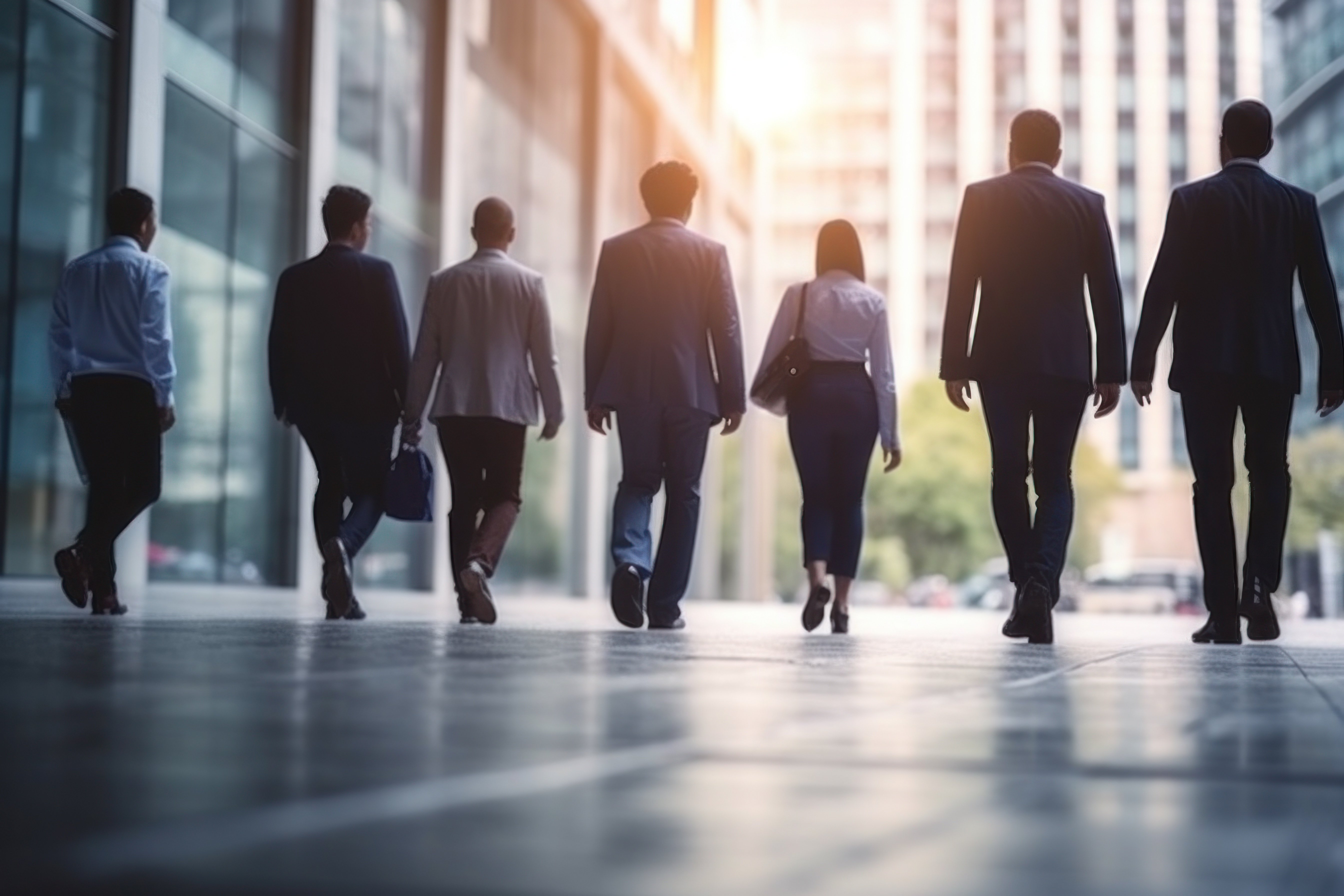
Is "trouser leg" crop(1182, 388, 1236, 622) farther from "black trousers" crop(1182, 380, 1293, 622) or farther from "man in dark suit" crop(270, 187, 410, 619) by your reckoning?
"man in dark suit" crop(270, 187, 410, 619)

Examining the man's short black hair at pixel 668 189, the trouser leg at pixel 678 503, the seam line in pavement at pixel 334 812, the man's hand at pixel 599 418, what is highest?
the man's short black hair at pixel 668 189

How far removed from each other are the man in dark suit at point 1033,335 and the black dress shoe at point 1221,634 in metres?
0.71

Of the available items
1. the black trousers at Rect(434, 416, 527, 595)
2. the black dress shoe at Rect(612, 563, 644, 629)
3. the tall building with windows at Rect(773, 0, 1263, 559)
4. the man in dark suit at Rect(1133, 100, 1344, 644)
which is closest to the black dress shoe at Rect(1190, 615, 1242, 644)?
the man in dark suit at Rect(1133, 100, 1344, 644)

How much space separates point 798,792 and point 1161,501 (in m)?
100

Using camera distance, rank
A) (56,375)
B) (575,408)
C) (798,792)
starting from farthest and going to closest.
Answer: (575,408)
(56,375)
(798,792)

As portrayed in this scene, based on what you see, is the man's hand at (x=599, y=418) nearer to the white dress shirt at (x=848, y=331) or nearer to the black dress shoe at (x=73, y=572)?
the white dress shirt at (x=848, y=331)

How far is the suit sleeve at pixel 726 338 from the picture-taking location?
8891 millimetres

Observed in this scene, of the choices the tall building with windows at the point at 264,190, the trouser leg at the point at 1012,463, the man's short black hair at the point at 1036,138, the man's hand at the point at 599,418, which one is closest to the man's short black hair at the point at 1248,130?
the man's short black hair at the point at 1036,138

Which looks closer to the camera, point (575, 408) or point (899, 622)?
point (899, 622)

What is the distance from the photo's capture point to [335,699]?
11.6 ft

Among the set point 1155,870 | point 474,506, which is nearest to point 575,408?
point 474,506

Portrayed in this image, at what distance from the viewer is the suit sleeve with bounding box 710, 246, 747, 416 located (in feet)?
29.2

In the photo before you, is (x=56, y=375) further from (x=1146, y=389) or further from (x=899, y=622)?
(x=899, y=622)

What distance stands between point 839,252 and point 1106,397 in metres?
1.94
